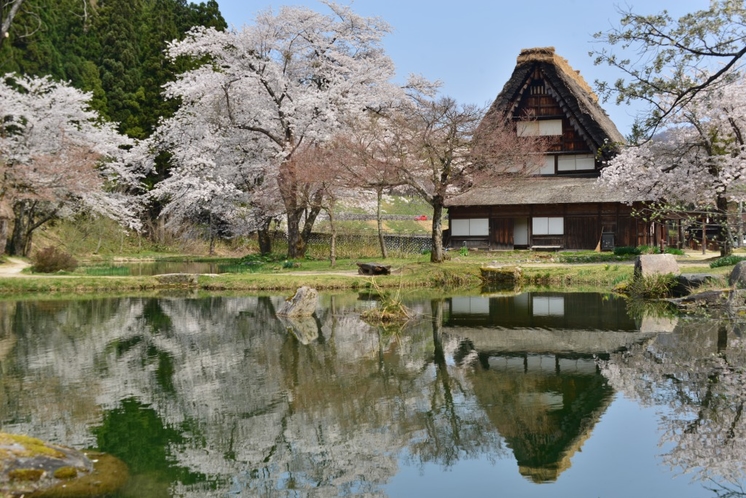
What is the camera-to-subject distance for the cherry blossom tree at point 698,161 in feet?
76.6

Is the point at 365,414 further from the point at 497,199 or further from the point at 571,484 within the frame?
the point at 497,199

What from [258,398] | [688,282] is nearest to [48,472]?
[258,398]

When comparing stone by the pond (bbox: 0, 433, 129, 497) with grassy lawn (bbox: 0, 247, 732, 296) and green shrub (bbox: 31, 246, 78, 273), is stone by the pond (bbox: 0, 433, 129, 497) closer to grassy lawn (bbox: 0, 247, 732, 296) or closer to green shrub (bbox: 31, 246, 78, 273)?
grassy lawn (bbox: 0, 247, 732, 296)

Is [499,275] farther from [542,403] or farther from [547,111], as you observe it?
[547,111]

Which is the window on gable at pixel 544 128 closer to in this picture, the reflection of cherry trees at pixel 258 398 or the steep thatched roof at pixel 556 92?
the steep thatched roof at pixel 556 92

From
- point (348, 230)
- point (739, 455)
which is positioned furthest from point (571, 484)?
point (348, 230)

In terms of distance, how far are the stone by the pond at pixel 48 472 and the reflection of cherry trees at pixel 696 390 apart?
4869mm

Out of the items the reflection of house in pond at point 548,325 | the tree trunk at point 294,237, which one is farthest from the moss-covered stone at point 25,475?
the tree trunk at point 294,237

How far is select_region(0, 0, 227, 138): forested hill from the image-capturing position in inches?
1543

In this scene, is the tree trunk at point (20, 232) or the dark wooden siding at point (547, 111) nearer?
the tree trunk at point (20, 232)

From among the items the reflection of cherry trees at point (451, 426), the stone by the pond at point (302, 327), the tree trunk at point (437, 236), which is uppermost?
the tree trunk at point (437, 236)

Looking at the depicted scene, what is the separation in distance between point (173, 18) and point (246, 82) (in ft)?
62.9

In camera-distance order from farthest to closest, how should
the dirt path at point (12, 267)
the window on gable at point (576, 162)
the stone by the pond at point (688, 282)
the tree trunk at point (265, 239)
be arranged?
the window on gable at point (576, 162) → the tree trunk at point (265, 239) → the dirt path at point (12, 267) → the stone by the pond at point (688, 282)

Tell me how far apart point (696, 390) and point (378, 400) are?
3.77 metres
